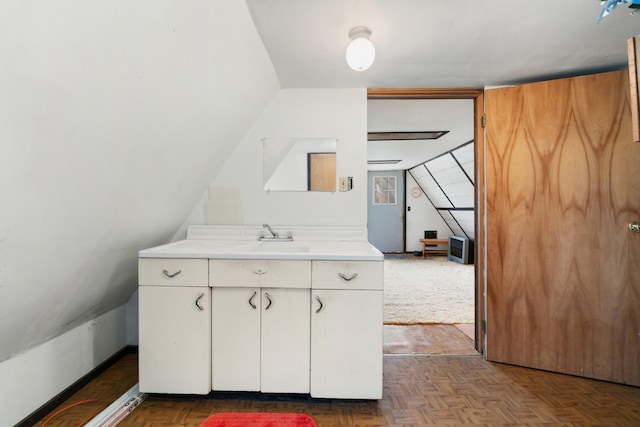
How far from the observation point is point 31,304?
125cm

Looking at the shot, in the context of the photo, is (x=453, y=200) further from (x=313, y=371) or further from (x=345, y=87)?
(x=313, y=371)

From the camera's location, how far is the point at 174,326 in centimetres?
→ 155

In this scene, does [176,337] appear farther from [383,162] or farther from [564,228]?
[383,162]

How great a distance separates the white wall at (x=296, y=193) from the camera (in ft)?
7.01

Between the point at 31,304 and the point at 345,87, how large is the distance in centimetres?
209

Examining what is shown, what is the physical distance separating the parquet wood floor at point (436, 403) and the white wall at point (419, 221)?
493 centimetres

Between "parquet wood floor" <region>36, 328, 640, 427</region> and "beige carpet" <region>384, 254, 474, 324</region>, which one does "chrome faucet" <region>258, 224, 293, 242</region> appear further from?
"beige carpet" <region>384, 254, 474, 324</region>

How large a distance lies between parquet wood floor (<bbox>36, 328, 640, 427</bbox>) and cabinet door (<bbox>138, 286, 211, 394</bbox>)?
0.14m

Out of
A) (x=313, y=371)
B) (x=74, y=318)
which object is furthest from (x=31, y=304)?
(x=313, y=371)

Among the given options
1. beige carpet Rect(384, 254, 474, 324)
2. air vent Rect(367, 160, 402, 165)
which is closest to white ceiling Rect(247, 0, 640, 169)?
beige carpet Rect(384, 254, 474, 324)

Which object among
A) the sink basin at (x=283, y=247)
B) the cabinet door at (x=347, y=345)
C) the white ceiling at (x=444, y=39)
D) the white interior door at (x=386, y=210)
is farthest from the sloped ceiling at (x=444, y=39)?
the white interior door at (x=386, y=210)

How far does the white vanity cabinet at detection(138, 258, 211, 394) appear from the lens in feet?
5.08

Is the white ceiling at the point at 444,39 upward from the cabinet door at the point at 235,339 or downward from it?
upward

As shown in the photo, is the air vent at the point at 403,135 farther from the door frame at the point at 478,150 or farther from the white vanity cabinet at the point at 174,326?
the white vanity cabinet at the point at 174,326
